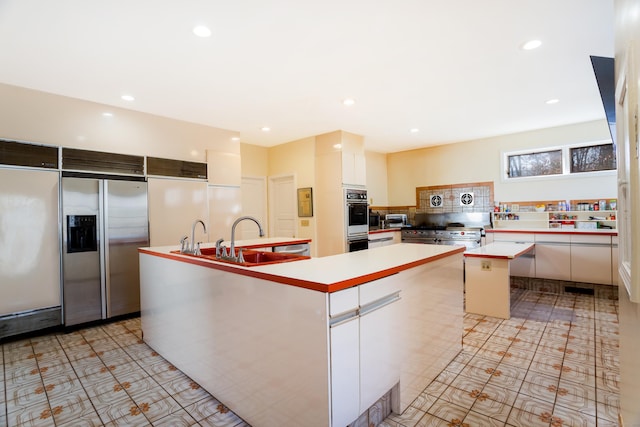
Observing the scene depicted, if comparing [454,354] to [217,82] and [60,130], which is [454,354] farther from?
[60,130]

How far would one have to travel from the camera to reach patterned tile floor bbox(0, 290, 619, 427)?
6.04 ft

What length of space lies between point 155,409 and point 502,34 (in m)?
3.56

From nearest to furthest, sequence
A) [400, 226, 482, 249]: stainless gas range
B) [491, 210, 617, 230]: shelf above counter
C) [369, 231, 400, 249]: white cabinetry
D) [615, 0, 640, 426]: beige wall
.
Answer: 1. [615, 0, 640, 426]: beige wall
2. [491, 210, 617, 230]: shelf above counter
3. [400, 226, 482, 249]: stainless gas range
4. [369, 231, 400, 249]: white cabinetry

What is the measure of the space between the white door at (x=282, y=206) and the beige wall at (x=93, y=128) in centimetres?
166

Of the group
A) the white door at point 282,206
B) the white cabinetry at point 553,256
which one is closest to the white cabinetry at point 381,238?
the white door at point 282,206

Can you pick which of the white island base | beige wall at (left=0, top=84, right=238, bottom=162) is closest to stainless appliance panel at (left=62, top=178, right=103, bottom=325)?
beige wall at (left=0, top=84, right=238, bottom=162)

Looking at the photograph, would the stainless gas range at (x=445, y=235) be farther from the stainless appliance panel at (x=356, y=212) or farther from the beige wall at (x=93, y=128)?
the beige wall at (x=93, y=128)

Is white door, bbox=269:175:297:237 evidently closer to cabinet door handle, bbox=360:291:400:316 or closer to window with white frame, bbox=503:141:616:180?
window with white frame, bbox=503:141:616:180

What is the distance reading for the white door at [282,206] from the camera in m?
5.82

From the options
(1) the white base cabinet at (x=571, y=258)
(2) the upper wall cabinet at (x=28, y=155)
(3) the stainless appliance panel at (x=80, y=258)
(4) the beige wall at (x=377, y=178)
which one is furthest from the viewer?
(4) the beige wall at (x=377, y=178)

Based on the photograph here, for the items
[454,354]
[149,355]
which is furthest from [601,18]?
[149,355]

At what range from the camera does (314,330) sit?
138cm

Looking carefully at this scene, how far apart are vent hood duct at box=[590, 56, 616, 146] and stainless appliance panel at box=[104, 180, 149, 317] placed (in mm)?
4626

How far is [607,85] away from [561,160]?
3.01 m
